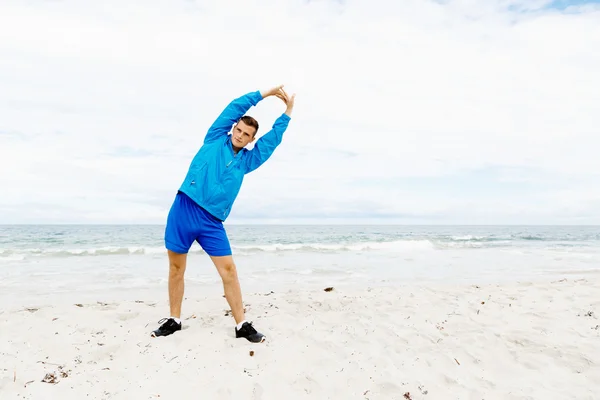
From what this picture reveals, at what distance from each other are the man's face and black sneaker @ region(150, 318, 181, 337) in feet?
5.68

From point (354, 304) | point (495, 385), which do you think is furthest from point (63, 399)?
point (354, 304)

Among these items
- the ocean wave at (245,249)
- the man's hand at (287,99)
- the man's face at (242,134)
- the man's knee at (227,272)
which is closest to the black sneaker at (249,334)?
the man's knee at (227,272)

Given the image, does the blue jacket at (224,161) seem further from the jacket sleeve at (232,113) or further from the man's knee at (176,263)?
the man's knee at (176,263)

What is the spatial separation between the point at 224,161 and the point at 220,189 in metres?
0.24

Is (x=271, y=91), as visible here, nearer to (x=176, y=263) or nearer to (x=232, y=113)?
(x=232, y=113)

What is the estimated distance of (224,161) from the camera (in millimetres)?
3662

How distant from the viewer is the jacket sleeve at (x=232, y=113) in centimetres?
376

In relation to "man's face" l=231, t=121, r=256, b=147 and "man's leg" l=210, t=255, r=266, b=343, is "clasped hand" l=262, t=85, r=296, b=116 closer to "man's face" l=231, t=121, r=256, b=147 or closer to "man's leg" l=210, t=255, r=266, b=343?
"man's face" l=231, t=121, r=256, b=147

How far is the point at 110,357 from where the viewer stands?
11.3 feet

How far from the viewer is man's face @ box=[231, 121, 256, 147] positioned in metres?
3.72

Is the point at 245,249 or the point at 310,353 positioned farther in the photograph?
the point at 245,249

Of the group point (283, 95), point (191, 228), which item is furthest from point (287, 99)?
point (191, 228)

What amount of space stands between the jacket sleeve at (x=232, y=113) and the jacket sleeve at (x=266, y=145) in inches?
10.9

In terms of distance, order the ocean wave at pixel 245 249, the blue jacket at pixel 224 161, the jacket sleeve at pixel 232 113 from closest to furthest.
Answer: the blue jacket at pixel 224 161
the jacket sleeve at pixel 232 113
the ocean wave at pixel 245 249
